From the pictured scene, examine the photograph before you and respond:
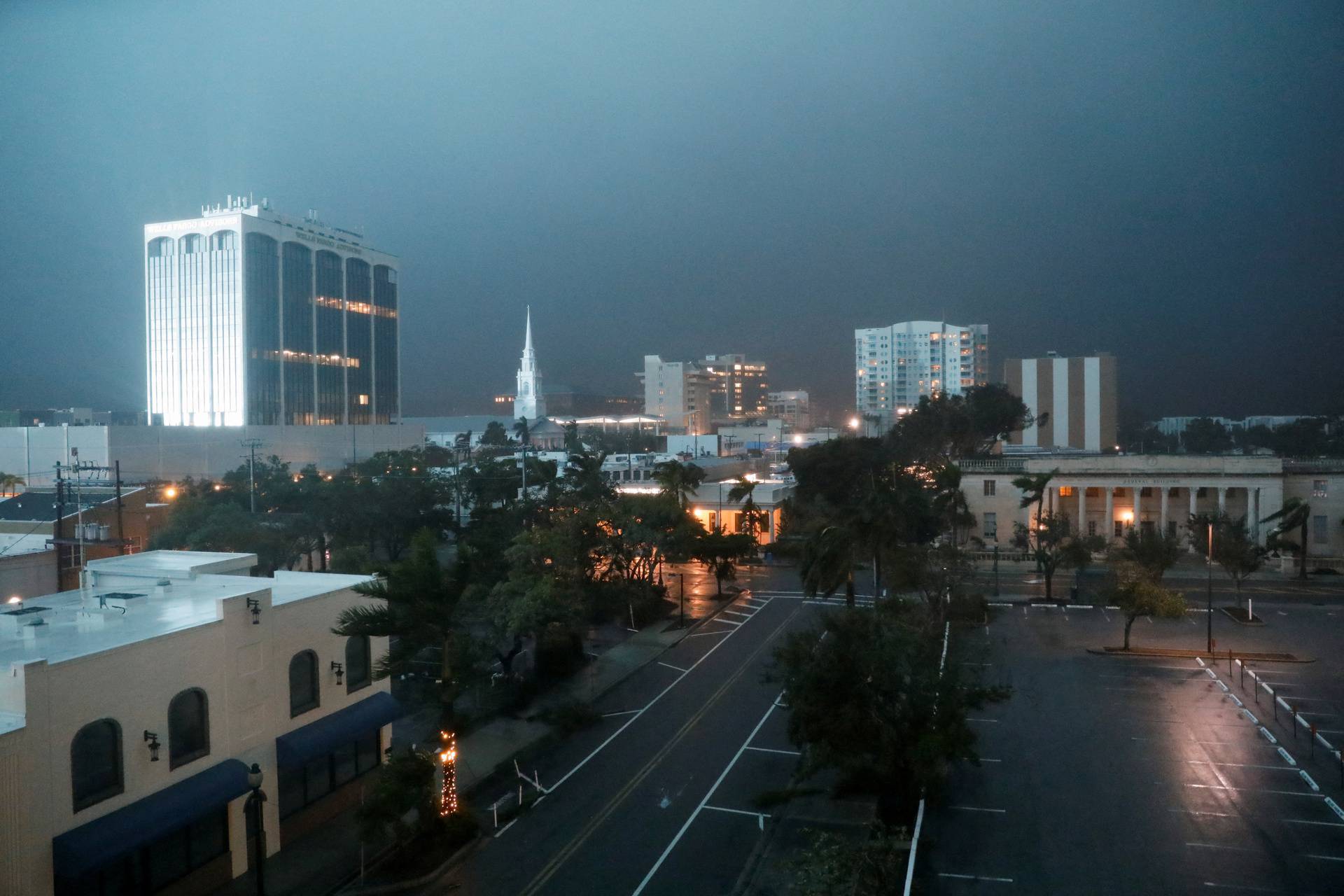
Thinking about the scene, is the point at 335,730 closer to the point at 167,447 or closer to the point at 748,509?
the point at 748,509

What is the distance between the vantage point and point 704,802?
1962 centimetres

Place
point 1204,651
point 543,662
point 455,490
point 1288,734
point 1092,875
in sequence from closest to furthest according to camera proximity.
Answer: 1. point 1092,875
2. point 1288,734
3. point 543,662
4. point 1204,651
5. point 455,490

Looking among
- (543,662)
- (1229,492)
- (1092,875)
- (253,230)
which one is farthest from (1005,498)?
(253,230)

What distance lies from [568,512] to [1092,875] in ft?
73.3

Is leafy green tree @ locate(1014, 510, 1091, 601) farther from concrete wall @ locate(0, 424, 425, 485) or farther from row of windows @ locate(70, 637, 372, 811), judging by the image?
concrete wall @ locate(0, 424, 425, 485)

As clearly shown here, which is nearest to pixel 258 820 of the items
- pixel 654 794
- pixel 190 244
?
pixel 654 794

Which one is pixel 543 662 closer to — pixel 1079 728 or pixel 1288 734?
pixel 1079 728

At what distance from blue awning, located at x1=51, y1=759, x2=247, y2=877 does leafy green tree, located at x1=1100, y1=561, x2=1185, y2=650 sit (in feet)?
93.8

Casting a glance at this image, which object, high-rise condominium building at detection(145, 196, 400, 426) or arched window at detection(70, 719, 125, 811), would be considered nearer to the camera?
arched window at detection(70, 719, 125, 811)

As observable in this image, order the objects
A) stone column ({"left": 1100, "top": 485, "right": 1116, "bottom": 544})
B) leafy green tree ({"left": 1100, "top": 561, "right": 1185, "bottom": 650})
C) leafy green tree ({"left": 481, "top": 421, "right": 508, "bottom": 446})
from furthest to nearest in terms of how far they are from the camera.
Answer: leafy green tree ({"left": 481, "top": 421, "right": 508, "bottom": 446}) < stone column ({"left": 1100, "top": 485, "right": 1116, "bottom": 544}) < leafy green tree ({"left": 1100, "top": 561, "right": 1185, "bottom": 650})

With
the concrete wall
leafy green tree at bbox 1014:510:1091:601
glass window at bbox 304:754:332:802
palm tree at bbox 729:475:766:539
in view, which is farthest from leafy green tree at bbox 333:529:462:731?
the concrete wall

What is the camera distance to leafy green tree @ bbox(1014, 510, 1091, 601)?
40875 mm

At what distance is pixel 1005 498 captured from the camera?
189 feet

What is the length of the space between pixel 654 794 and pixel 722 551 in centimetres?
2347
